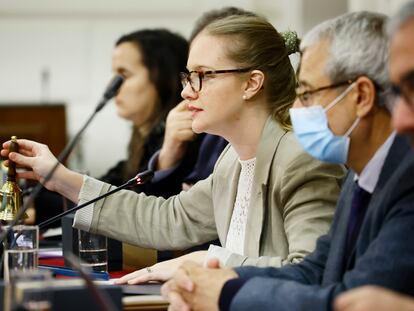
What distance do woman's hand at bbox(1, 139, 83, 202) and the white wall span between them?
462cm

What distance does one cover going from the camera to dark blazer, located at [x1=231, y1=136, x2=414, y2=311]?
1841 millimetres

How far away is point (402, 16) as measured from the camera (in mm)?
1772

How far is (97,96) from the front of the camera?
7688 mm

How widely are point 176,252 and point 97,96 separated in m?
4.60

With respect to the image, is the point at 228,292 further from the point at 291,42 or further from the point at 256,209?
the point at 291,42

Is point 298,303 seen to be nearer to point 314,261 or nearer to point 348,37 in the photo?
point 314,261

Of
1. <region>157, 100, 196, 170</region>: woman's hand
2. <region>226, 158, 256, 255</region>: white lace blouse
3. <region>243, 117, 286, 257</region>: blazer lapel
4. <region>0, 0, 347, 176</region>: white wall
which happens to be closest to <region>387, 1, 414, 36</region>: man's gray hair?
<region>243, 117, 286, 257</region>: blazer lapel

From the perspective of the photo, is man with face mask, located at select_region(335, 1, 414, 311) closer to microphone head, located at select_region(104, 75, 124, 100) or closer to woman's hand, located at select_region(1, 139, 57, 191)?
microphone head, located at select_region(104, 75, 124, 100)

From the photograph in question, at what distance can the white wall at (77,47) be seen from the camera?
7609 mm

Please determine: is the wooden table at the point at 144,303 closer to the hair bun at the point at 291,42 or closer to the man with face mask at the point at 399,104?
the man with face mask at the point at 399,104

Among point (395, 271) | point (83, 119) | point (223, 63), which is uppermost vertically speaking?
point (223, 63)

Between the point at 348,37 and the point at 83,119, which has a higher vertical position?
the point at 348,37

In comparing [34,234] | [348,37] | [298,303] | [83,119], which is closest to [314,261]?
[298,303]

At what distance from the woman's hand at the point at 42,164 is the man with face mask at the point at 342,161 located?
32.8 inches
